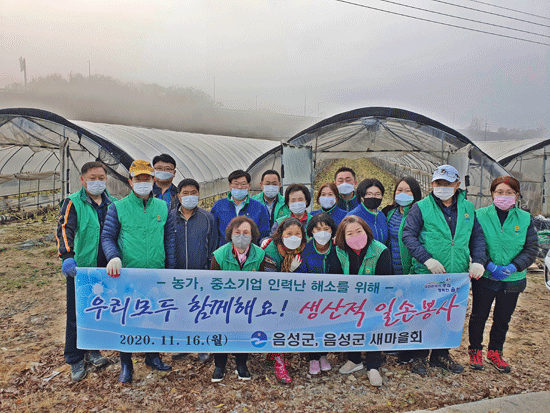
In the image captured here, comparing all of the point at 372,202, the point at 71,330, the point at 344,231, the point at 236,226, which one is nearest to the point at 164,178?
the point at 236,226

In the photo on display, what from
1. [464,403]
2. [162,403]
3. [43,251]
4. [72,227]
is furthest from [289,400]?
[43,251]

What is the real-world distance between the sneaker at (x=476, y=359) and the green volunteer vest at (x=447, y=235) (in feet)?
3.40

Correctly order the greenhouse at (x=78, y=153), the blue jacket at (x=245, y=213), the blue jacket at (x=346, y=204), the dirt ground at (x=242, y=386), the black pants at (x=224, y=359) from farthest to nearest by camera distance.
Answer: the greenhouse at (x=78, y=153) → the blue jacket at (x=346, y=204) → the blue jacket at (x=245, y=213) → the black pants at (x=224, y=359) → the dirt ground at (x=242, y=386)

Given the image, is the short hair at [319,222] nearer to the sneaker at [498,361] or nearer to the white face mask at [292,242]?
the white face mask at [292,242]

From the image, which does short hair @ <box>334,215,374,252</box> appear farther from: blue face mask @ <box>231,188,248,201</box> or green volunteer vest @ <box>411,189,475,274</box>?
blue face mask @ <box>231,188,248,201</box>

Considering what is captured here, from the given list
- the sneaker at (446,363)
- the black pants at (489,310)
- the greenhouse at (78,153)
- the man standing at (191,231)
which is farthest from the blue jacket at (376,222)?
the greenhouse at (78,153)

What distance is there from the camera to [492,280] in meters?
3.85

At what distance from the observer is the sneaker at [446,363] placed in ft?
13.0

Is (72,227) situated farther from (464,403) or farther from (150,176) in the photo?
(464,403)

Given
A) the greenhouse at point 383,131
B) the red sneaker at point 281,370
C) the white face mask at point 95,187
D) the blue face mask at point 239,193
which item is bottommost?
the red sneaker at point 281,370

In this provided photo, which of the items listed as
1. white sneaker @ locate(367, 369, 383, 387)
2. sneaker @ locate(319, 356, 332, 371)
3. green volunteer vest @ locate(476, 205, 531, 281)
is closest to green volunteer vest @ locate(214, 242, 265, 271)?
sneaker @ locate(319, 356, 332, 371)

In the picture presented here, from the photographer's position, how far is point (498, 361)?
13.4 ft

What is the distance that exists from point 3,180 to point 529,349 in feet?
58.3

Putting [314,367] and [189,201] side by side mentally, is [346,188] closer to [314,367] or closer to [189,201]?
[189,201]
